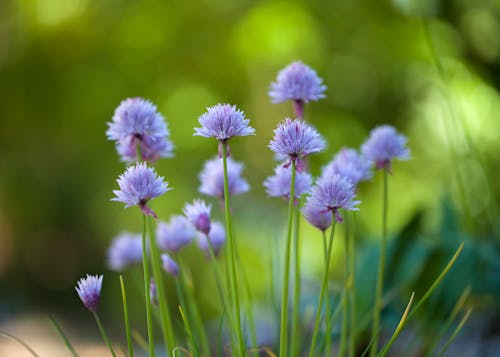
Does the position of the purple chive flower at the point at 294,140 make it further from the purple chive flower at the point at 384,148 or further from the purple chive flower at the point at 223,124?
the purple chive flower at the point at 384,148

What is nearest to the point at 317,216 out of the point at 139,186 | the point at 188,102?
the point at 139,186

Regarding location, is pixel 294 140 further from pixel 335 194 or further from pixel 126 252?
pixel 126 252

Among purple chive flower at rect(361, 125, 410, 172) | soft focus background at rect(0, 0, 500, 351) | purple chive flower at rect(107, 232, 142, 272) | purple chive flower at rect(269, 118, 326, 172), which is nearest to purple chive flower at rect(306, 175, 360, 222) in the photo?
purple chive flower at rect(269, 118, 326, 172)

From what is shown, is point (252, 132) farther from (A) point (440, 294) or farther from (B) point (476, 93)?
(B) point (476, 93)

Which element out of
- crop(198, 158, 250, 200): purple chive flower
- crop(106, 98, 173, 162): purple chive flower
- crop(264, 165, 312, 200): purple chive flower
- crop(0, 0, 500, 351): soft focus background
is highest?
crop(0, 0, 500, 351): soft focus background

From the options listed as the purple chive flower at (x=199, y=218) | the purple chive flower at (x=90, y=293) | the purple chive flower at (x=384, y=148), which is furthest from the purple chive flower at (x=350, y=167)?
the purple chive flower at (x=90, y=293)

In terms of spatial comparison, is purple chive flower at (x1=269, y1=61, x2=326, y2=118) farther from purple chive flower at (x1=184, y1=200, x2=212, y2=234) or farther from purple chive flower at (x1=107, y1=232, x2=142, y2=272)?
purple chive flower at (x1=107, y1=232, x2=142, y2=272)

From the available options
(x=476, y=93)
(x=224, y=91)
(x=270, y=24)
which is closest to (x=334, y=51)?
(x=270, y=24)
